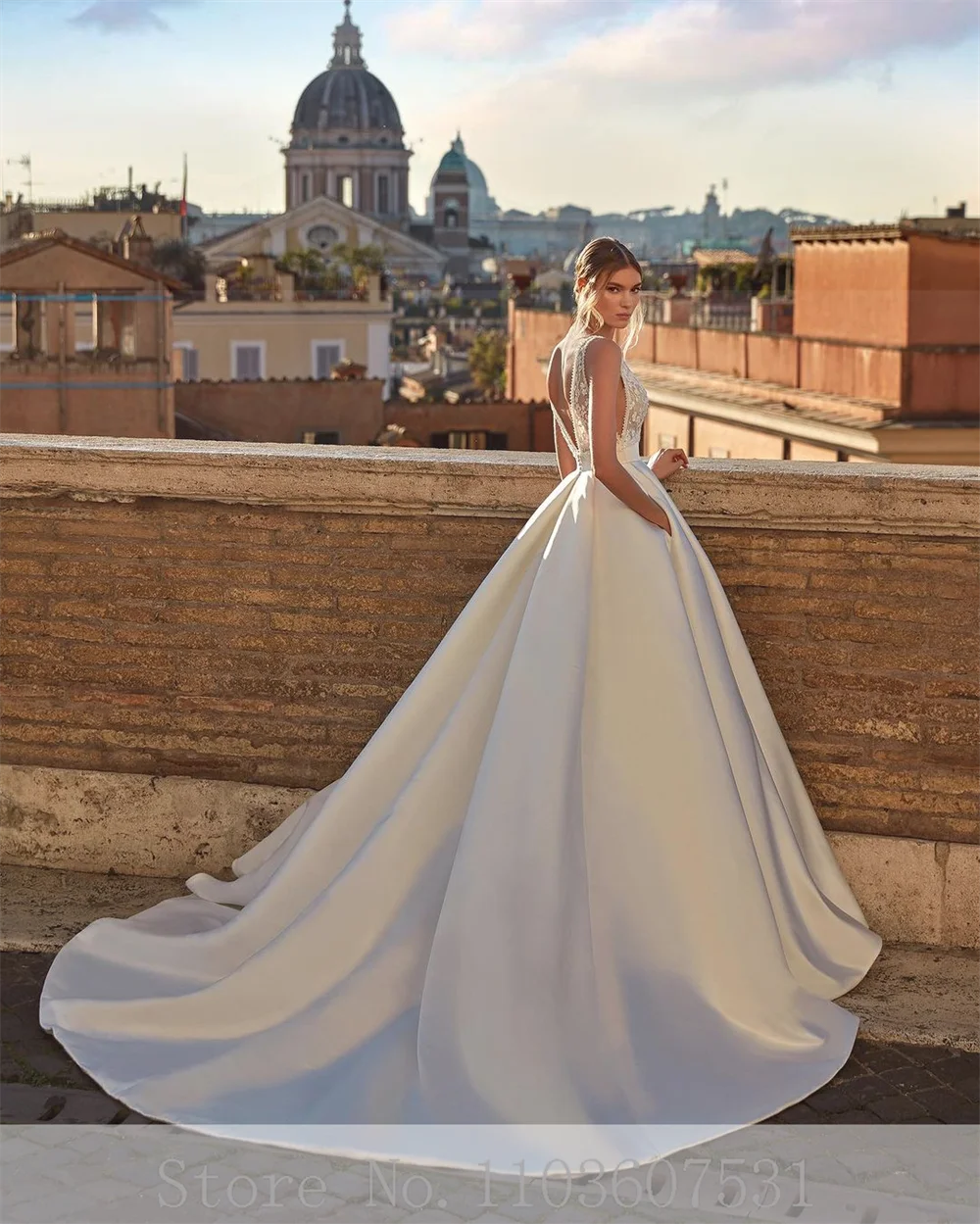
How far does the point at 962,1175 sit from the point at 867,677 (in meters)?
1.31

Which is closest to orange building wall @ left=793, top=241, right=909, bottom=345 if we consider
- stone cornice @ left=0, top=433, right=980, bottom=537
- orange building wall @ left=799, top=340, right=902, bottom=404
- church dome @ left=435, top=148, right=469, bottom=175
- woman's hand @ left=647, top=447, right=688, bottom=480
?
orange building wall @ left=799, top=340, right=902, bottom=404

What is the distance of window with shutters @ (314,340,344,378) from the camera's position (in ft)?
128

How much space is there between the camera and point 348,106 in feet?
445

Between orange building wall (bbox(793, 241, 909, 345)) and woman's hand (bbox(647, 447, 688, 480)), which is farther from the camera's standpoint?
orange building wall (bbox(793, 241, 909, 345))

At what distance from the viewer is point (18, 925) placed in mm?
4133

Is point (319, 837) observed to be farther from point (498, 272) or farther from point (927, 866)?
point (498, 272)

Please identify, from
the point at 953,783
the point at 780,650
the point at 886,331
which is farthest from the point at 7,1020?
the point at 886,331

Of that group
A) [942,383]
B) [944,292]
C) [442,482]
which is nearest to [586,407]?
[442,482]

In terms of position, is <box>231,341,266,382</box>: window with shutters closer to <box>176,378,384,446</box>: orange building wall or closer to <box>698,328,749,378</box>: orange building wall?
<box>176,378,384,446</box>: orange building wall

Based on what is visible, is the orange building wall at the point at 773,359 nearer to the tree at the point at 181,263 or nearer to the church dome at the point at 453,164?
the tree at the point at 181,263

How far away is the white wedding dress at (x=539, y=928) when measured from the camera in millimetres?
3193

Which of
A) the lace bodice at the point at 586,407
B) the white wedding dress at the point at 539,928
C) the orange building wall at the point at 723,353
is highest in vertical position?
the orange building wall at the point at 723,353

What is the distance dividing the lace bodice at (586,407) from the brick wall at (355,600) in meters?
0.32

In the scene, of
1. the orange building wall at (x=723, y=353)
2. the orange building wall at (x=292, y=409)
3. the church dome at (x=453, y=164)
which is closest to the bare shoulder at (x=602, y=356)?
the orange building wall at (x=723, y=353)
